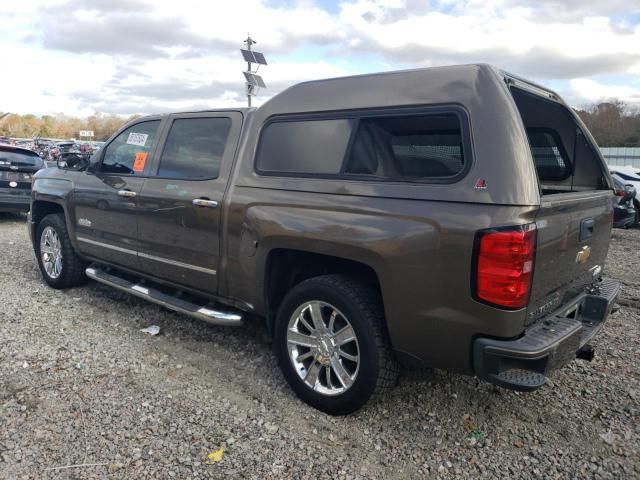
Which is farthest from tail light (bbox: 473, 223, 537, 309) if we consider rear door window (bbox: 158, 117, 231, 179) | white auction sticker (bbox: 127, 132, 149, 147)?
white auction sticker (bbox: 127, 132, 149, 147)

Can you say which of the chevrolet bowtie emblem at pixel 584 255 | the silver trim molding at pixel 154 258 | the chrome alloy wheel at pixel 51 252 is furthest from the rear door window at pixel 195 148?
the chevrolet bowtie emblem at pixel 584 255

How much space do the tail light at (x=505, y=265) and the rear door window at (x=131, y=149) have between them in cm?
311

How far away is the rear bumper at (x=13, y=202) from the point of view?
963cm

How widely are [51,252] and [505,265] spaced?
5.06 metres

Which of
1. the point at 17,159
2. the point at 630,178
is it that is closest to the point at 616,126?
the point at 630,178

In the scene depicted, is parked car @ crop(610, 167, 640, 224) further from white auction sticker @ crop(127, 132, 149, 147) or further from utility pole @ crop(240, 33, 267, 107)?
white auction sticker @ crop(127, 132, 149, 147)

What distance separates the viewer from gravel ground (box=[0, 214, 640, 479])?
2.70m

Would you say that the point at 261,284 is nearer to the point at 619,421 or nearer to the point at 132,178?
the point at 132,178

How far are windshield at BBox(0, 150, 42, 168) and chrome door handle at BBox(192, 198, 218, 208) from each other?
767cm

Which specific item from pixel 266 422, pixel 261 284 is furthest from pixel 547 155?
pixel 266 422

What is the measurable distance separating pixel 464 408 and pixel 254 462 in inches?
55.8

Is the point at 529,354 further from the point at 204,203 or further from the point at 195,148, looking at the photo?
the point at 195,148

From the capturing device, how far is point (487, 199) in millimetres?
2465

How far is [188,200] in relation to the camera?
3.86m
